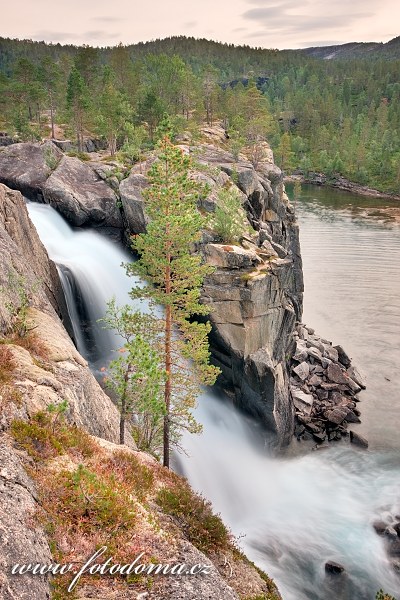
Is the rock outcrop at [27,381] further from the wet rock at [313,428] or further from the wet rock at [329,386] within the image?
the wet rock at [329,386]

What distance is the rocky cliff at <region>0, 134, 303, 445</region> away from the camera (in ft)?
123

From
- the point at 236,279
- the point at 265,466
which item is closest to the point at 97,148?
the point at 236,279

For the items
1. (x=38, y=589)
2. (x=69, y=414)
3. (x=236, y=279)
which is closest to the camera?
(x=38, y=589)

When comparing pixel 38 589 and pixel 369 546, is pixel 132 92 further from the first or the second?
pixel 38 589

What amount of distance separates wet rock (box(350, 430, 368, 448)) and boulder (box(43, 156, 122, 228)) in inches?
1202

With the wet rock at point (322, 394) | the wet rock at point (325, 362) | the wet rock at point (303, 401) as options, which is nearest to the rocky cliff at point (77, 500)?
the wet rock at point (303, 401)

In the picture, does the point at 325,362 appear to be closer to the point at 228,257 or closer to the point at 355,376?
the point at 355,376

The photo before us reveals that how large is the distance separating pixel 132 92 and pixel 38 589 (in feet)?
329

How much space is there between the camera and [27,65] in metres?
85.9

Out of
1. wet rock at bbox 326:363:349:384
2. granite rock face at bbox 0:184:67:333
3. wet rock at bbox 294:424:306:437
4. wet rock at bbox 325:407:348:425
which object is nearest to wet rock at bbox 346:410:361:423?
wet rock at bbox 325:407:348:425

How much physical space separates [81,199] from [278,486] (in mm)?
→ 33040

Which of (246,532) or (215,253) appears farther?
(215,253)

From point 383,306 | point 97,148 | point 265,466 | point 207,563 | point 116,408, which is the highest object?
point 97,148

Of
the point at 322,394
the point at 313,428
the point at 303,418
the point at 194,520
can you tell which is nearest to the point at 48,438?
the point at 194,520
